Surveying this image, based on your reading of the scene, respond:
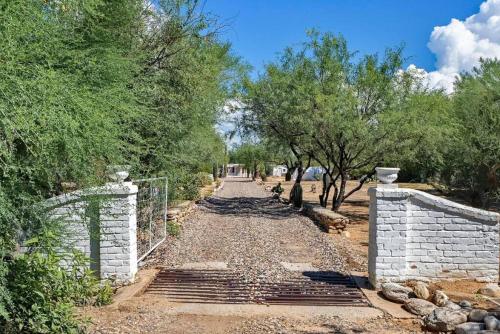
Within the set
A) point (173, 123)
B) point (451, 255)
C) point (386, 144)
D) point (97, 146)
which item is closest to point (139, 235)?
point (173, 123)

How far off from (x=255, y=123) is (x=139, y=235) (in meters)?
12.2

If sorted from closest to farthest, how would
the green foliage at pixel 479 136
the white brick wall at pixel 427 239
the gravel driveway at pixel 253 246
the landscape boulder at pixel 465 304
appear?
the landscape boulder at pixel 465 304 < the white brick wall at pixel 427 239 < the gravel driveway at pixel 253 246 < the green foliage at pixel 479 136

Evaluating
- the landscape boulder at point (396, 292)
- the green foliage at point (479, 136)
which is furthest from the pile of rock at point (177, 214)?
the green foliage at point (479, 136)

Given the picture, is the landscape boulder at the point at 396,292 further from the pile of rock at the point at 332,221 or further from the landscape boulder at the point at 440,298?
the pile of rock at the point at 332,221

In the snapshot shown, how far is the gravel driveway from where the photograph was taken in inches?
344

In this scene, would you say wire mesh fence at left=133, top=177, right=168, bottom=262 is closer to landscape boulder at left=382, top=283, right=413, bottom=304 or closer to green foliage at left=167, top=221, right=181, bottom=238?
green foliage at left=167, top=221, right=181, bottom=238

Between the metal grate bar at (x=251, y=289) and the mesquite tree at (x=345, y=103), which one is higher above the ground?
the mesquite tree at (x=345, y=103)

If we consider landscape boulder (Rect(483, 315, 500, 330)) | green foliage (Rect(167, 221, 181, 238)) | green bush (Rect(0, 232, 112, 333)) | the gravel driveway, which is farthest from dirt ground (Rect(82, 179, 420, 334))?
landscape boulder (Rect(483, 315, 500, 330))

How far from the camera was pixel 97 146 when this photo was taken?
4.61 m

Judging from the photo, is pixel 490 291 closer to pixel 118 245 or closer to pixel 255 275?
pixel 255 275

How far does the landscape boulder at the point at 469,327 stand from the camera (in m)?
5.24

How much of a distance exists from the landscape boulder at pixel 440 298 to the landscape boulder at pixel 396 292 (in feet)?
1.18

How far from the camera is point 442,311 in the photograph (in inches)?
223

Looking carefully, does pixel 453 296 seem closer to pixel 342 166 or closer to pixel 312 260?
pixel 312 260
